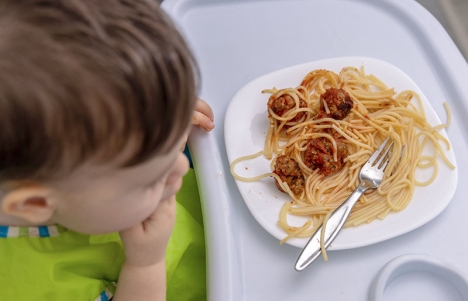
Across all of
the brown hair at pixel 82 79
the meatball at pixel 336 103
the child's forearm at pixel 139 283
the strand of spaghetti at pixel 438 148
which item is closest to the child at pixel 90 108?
the brown hair at pixel 82 79

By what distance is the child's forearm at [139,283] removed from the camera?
668 mm

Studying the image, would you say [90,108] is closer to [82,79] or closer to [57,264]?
[82,79]

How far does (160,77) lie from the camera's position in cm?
42

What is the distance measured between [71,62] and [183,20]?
2.53 feet

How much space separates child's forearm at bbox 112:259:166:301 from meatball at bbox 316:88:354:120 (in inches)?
17.6

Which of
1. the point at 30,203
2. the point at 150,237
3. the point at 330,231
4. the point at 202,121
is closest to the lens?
the point at 30,203

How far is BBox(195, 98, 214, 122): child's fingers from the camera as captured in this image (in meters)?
0.92

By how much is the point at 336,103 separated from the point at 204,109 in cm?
25

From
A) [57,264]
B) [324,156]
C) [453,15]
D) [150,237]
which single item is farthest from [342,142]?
[453,15]

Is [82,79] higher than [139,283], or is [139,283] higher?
[82,79]

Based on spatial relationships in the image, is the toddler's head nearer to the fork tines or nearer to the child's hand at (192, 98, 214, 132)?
the child's hand at (192, 98, 214, 132)

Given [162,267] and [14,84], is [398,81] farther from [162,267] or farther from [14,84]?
[14,84]

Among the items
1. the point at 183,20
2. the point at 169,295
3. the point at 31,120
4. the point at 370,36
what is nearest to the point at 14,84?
the point at 31,120

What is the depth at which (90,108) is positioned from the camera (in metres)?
0.40
